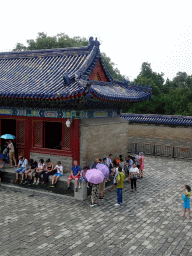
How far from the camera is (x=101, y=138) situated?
15180 mm

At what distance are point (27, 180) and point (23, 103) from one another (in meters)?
4.30

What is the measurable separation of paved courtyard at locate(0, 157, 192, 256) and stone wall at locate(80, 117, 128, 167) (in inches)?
90.3

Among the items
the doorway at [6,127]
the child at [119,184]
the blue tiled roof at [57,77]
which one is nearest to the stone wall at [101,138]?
the blue tiled roof at [57,77]

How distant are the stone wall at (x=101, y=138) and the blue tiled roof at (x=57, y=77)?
1.76m

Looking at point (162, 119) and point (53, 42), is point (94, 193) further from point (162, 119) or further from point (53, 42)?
point (53, 42)

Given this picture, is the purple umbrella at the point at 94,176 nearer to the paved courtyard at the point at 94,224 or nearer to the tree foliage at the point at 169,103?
the paved courtyard at the point at 94,224

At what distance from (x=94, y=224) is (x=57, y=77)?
858 cm

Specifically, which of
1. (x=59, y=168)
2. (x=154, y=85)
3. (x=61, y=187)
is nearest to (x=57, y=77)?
(x=59, y=168)

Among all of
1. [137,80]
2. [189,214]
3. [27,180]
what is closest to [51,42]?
[137,80]

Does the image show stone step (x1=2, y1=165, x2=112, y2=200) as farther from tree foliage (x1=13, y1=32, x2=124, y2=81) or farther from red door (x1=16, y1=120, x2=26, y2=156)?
tree foliage (x1=13, y1=32, x2=124, y2=81)

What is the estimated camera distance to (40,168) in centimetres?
1348

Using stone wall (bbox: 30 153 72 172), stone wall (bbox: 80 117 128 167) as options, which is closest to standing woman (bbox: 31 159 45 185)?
stone wall (bbox: 30 153 72 172)

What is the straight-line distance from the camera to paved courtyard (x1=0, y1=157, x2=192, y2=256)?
7.88m

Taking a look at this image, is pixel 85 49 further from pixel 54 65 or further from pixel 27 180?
pixel 27 180
